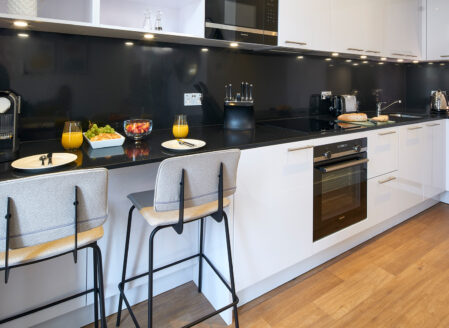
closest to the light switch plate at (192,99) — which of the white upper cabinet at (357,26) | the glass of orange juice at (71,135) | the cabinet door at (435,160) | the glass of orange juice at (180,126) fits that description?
the glass of orange juice at (180,126)

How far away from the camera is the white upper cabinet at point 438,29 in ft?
9.70

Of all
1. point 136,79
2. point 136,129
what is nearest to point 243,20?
point 136,79

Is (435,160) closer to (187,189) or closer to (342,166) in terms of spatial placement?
(342,166)

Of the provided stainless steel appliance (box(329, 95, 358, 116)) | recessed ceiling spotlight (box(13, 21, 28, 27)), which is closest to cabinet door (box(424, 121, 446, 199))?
stainless steel appliance (box(329, 95, 358, 116))

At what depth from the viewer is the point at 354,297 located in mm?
1773

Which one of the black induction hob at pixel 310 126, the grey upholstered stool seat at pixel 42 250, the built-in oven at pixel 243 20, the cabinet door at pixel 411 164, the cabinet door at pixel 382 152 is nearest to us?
the grey upholstered stool seat at pixel 42 250

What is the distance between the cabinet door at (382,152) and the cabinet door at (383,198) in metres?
0.06

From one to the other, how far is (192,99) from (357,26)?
5.04ft

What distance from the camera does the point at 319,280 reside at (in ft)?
6.38

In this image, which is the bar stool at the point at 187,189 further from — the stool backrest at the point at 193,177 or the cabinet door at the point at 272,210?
the cabinet door at the point at 272,210

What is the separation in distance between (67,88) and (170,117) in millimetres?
623

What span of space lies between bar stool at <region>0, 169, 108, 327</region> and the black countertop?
0.20 metres

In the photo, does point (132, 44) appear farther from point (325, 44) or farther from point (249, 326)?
point (249, 326)

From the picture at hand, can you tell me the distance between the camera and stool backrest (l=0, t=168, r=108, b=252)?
87 cm
